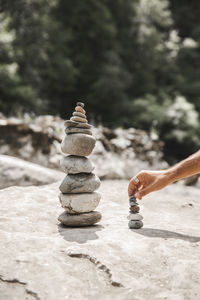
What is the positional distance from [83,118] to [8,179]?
1.59m

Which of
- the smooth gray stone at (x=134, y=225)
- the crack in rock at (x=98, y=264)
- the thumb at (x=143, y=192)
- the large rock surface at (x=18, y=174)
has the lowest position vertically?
the crack in rock at (x=98, y=264)

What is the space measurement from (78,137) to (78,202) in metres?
0.68

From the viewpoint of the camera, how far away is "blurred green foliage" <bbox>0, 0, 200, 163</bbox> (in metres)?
12.0

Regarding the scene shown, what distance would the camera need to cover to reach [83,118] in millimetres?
2980

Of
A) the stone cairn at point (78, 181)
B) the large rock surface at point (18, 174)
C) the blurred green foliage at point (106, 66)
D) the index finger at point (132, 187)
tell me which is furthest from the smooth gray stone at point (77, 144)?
the blurred green foliage at point (106, 66)

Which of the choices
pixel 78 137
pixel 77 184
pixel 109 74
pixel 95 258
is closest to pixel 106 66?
pixel 109 74

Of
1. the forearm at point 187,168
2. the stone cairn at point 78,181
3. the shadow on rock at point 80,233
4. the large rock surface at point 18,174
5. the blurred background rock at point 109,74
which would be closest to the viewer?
the shadow on rock at point 80,233

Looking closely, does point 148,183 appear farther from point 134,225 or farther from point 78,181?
point 78,181

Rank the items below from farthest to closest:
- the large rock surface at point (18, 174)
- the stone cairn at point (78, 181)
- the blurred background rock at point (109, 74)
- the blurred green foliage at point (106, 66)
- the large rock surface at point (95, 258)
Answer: the blurred green foliage at point (106, 66) < the blurred background rock at point (109, 74) < the large rock surface at point (18, 174) < the stone cairn at point (78, 181) < the large rock surface at point (95, 258)

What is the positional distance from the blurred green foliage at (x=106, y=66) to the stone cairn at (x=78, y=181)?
846cm

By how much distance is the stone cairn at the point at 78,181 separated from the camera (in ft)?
9.09

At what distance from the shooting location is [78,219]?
276cm

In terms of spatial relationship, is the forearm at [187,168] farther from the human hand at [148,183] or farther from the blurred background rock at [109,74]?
the blurred background rock at [109,74]

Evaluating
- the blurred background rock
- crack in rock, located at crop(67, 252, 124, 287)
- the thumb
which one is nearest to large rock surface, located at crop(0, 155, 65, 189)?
the thumb
